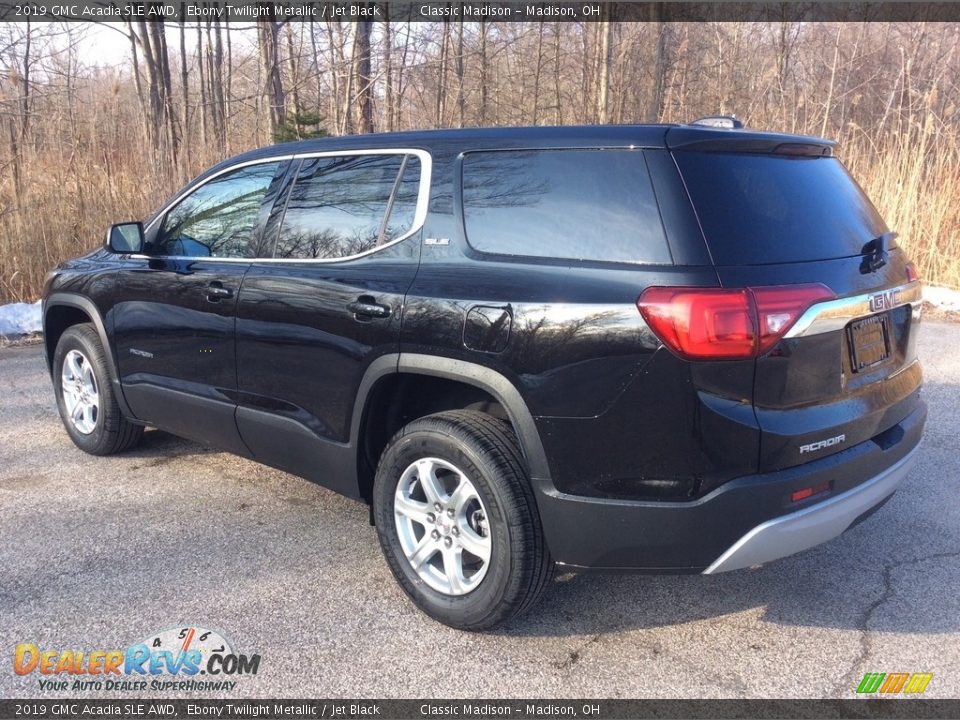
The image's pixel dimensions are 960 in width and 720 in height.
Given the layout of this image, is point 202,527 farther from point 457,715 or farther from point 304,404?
point 457,715

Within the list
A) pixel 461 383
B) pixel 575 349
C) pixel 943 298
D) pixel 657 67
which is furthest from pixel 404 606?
pixel 657 67

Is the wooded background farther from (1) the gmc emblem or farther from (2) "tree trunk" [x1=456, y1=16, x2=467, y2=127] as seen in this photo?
(1) the gmc emblem

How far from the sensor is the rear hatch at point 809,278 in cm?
255

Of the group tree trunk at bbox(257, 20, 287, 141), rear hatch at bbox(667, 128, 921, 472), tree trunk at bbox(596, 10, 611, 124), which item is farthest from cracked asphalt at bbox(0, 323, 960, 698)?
tree trunk at bbox(596, 10, 611, 124)

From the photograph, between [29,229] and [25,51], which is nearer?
[29,229]

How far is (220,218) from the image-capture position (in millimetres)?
4227

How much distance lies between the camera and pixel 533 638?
3006mm

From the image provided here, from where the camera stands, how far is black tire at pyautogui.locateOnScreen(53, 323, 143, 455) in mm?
4777

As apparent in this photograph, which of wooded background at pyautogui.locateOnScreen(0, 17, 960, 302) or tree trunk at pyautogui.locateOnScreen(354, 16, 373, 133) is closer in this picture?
wooded background at pyautogui.locateOnScreen(0, 17, 960, 302)

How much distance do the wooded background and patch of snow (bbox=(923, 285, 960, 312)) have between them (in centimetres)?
62

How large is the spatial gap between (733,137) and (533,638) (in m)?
1.95

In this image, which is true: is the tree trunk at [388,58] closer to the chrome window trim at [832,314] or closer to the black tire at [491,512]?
the black tire at [491,512]

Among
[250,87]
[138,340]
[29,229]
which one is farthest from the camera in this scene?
[250,87]

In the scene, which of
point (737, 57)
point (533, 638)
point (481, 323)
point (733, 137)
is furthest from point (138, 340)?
point (737, 57)
